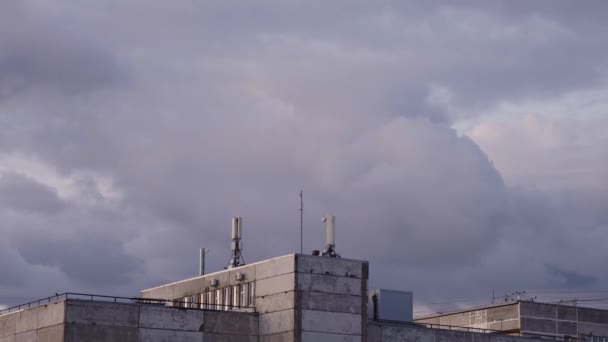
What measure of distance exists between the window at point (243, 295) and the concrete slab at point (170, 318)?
16.5 ft

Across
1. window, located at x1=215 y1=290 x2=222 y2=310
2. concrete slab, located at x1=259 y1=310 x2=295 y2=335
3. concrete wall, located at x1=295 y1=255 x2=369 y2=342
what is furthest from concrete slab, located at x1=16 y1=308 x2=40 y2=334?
concrete wall, located at x1=295 y1=255 x2=369 y2=342

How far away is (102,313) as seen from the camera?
74000 mm

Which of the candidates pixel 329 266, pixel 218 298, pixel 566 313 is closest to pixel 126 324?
pixel 218 298

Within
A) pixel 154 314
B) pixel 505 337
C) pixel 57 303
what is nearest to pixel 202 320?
pixel 154 314

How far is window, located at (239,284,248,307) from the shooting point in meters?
81.5

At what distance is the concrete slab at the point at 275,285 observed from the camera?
77625 mm

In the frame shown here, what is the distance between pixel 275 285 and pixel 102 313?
38.0 feet

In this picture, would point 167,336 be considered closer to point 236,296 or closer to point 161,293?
point 236,296

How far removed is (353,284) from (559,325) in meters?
49.5

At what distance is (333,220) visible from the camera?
8356cm

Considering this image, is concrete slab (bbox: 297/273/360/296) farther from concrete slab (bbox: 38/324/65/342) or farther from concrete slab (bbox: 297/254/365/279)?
concrete slab (bbox: 38/324/65/342)

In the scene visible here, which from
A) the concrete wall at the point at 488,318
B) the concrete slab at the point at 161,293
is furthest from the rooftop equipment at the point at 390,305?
the concrete wall at the point at 488,318

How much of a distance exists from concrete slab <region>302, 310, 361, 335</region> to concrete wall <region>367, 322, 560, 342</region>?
2382 mm

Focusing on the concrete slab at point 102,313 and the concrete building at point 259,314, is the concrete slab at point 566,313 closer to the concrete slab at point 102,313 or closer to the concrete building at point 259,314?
the concrete building at point 259,314
